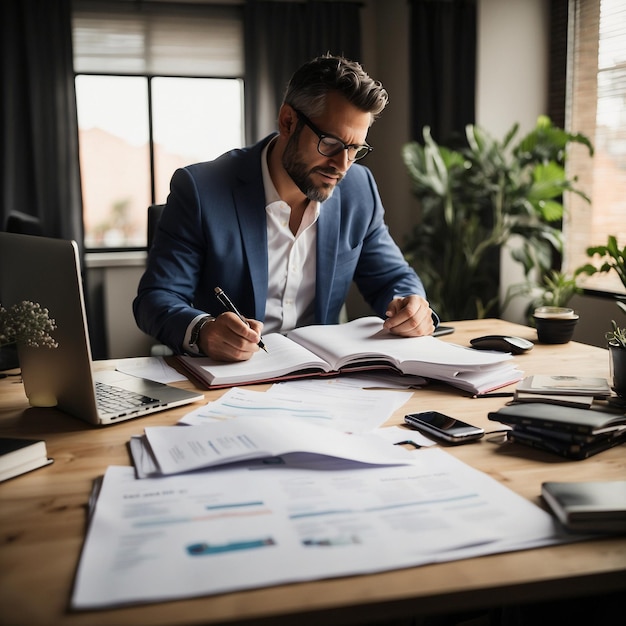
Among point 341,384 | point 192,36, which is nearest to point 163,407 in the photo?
point 341,384

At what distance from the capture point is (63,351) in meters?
1.12

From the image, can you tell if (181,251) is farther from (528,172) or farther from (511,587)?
(528,172)

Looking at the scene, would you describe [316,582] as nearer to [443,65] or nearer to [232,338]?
[232,338]

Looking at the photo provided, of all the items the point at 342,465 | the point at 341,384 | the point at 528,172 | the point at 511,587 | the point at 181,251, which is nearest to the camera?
the point at 511,587

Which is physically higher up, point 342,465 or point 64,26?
point 64,26

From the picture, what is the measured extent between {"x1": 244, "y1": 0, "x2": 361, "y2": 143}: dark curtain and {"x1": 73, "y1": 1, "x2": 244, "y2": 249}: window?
0.15 m

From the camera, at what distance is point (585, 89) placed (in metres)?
3.81

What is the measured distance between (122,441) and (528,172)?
3.22m

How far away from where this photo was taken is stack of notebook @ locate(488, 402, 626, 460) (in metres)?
0.95

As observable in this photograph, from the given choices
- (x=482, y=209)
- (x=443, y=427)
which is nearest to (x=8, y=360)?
(x=443, y=427)

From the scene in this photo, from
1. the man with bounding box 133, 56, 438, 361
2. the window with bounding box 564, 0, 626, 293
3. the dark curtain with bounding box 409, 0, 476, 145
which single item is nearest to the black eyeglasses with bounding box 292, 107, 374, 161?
the man with bounding box 133, 56, 438, 361

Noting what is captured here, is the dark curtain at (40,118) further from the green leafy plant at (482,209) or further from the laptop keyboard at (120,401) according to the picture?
the laptop keyboard at (120,401)

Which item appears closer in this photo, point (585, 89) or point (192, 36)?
Result: point (585, 89)

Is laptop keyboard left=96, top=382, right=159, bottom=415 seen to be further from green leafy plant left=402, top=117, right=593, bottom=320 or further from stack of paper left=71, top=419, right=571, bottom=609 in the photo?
green leafy plant left=402, top=117, right=593, bottom=320
